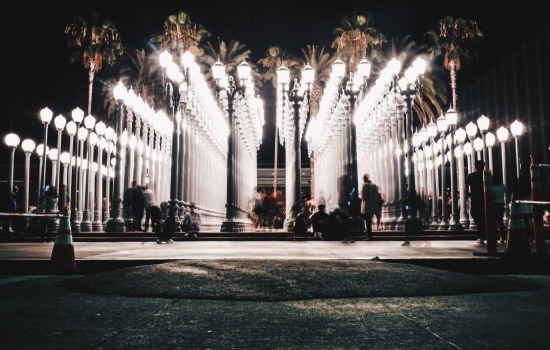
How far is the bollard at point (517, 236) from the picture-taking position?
7992 mm

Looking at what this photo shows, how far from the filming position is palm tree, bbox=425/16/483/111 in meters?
39.5

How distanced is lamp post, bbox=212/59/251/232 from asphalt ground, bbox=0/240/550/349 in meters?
11.4

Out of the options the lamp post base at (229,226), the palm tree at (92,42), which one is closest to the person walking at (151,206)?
the lamp post base at (229,226)

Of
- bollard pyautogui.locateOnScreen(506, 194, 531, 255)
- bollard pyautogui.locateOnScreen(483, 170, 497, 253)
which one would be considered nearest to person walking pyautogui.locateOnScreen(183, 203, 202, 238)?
bollard pyautogui.locateOnScreen(483, 170, 497, 253)

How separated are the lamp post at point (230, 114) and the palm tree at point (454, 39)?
77.6ft

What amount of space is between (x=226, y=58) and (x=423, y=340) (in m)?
44.9

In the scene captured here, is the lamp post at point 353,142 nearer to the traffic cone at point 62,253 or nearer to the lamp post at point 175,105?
the lamp post at point 175,105

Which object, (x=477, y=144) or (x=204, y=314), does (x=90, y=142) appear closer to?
(x=477, y=144)

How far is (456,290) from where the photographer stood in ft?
18.0

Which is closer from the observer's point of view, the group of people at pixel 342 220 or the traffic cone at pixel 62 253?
the traffic cone at pixel 62 253

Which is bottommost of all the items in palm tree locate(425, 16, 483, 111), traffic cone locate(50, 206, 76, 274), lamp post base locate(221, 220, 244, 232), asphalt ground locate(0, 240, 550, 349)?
asphalt ground locate(0, 240, 550, 349)

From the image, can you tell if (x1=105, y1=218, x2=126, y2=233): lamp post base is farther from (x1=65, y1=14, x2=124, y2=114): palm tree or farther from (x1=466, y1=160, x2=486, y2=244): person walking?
(x1=65, y1=14, x2=124, y2=114): palm tree

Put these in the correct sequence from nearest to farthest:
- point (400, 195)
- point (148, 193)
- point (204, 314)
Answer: point (204, 314), point (148, 193), point (400, 195)

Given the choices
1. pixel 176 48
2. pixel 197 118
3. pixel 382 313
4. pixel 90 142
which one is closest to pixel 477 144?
pixel 197 118
